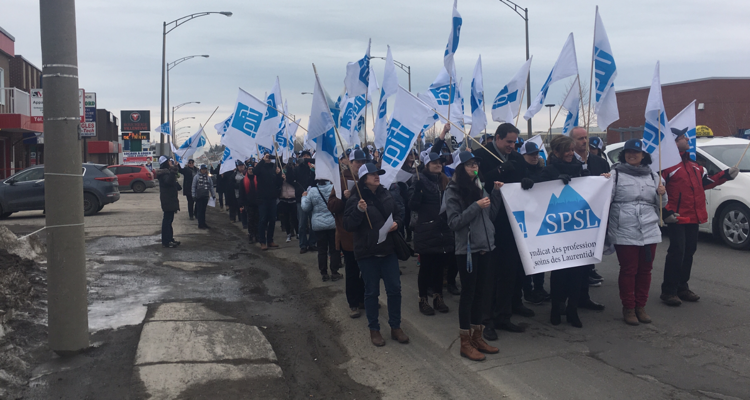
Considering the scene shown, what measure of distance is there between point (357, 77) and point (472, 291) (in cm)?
588

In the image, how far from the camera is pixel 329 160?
20.9 feet

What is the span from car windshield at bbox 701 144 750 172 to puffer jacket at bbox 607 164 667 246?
5216mm

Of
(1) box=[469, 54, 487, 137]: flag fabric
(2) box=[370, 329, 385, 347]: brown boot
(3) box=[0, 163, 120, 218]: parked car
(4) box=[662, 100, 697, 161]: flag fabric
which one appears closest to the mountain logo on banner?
(4) box=[662, 100, 697, 161]: flag fabric

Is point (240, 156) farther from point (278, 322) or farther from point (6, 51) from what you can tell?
point (6, 51)

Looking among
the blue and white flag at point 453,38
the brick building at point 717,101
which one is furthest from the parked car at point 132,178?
the blue and white flag at point 453,38

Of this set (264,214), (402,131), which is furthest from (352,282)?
(264,214)

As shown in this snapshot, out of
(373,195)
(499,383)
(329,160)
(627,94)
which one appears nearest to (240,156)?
(329,160)

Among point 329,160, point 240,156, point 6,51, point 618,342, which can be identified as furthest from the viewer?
point 6,51

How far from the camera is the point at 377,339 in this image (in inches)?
220

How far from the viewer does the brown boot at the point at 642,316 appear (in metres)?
5.94

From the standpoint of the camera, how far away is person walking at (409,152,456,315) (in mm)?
6375

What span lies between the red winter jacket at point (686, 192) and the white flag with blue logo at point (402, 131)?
9.16 feet

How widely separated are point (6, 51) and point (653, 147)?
2808cm

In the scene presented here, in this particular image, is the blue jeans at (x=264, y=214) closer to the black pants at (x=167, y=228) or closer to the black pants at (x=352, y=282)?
the black pants at (x=167, y=228)
